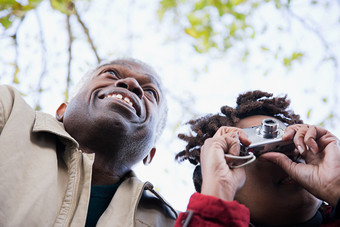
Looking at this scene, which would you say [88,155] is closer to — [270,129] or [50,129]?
[50,129]

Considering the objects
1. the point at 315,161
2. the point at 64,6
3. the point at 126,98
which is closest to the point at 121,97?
the point at 126,98

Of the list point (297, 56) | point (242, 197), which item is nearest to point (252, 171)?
point (242, 197)

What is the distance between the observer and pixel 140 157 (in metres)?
2.54

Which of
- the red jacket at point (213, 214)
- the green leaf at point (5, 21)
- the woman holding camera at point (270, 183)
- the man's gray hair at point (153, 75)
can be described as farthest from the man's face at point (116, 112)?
the green leaf at point (5, 21)

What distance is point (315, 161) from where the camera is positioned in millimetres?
1760

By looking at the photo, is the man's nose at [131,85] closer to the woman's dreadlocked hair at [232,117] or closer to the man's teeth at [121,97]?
the man's teeth at [121,97]

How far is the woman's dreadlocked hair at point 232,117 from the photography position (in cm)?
223

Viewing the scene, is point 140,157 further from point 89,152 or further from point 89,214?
point 89,214

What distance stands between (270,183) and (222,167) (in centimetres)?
39

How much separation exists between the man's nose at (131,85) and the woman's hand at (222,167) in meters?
0.85

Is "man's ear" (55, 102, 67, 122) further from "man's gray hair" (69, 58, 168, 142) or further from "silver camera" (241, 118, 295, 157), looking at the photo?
"silver camera" (241, 118, 295, 157)

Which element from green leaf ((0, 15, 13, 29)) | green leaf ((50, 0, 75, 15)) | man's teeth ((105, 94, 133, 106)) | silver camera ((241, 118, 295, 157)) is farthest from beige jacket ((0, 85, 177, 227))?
green leaf ((50, 0, 75, 15))

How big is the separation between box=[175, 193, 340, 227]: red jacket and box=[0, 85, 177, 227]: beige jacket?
→ 54 centimetres

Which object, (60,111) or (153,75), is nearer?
(60,111)
